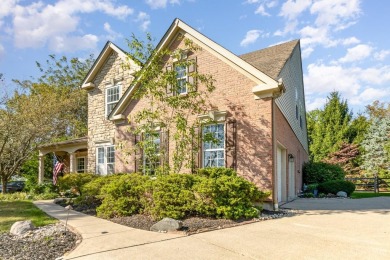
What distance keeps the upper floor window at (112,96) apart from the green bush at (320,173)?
13.4 m

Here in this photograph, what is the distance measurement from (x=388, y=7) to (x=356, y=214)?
6.75m

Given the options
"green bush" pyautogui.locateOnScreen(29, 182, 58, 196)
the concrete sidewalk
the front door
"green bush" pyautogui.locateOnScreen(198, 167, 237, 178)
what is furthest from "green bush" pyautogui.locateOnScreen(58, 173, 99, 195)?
the front door

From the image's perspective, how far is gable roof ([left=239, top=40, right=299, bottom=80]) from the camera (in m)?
12.1

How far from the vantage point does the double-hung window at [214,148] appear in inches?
446

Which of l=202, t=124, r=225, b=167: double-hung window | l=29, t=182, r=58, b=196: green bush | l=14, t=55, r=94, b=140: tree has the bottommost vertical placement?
l=29, t=182, r=58, b=196: green bush

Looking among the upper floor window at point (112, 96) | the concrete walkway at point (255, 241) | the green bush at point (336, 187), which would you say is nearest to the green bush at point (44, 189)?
the upper floor window at point (112, 96)

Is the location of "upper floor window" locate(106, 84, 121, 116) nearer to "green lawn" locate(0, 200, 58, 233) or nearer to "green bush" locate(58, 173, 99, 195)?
"green bush" locate(58, 173, 99, 195)

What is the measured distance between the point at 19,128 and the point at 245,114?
47.7 ft

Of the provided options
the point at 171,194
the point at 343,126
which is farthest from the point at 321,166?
the point at 171,194

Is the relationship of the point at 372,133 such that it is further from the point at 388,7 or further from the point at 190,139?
the point at 190,139

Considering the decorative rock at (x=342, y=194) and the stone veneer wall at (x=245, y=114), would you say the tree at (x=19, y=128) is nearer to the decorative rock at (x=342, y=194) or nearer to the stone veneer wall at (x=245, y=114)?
the stone veneer wall at (x=245, y=114)

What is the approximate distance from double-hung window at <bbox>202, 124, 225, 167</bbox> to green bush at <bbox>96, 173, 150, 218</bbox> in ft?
9.71

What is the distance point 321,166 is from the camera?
812 inches

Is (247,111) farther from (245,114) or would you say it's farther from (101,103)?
(101,103)
